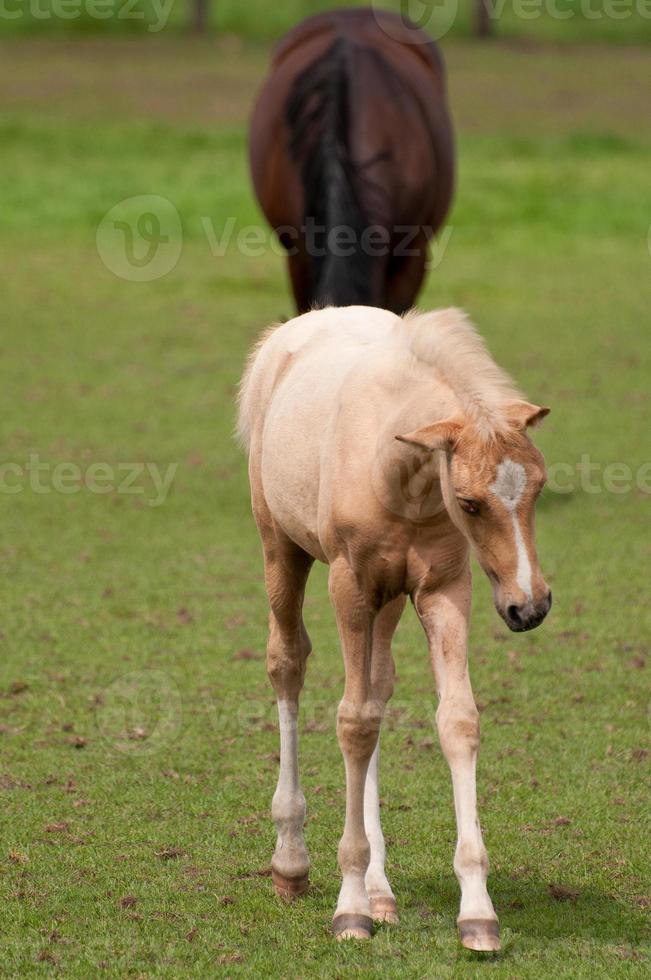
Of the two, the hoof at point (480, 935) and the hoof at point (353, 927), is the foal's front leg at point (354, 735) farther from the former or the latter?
the hoof at point (480, 935)

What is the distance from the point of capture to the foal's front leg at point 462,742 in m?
3.82

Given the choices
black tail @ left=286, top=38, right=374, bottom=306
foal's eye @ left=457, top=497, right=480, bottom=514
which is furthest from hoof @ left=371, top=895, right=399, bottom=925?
black tail @ left=286, top=38, right=374, bottom=306

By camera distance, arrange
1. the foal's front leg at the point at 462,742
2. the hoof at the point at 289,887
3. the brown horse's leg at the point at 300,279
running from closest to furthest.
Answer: the foal's front leg at the point at 462,742 < the hoof at the point at 289,887 < the brown horse's leg at the point at 300,279

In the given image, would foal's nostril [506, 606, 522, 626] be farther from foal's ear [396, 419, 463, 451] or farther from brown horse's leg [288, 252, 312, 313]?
brown horse's leg [288, 252, 312, 313]

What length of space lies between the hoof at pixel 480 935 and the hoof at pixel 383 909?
42cm

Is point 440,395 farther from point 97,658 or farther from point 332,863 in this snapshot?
point 97,658

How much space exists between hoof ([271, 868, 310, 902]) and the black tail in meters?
4.40

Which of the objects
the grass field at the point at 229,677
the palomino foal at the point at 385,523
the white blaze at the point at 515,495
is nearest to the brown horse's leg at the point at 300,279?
the grass field at the point at 229,677

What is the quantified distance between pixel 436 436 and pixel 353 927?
1.33 meters

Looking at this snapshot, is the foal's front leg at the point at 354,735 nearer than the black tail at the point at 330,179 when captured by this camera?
Yes

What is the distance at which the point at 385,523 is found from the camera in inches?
156

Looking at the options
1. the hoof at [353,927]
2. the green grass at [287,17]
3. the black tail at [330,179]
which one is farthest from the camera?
the green grass at [287,17]

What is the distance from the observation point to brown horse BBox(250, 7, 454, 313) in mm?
9062

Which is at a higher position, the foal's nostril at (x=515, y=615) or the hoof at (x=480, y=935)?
the foal's nostril at (x=515, y=615)
